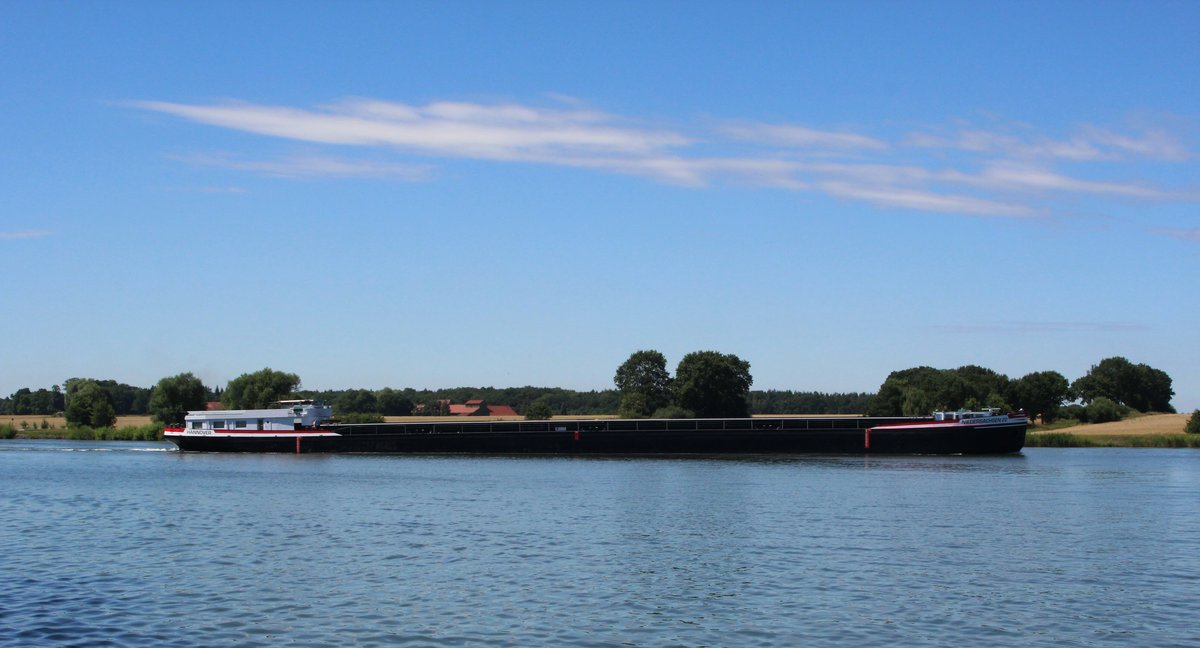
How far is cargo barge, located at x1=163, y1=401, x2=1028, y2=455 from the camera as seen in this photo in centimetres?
9006

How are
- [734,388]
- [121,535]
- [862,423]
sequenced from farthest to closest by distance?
[734,388] < [862,423] < [121,535]

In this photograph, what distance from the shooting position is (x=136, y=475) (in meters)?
72.2

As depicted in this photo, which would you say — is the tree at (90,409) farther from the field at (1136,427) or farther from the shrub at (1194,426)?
the shrub at (1194,426)

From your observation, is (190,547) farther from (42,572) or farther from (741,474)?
(741,474)

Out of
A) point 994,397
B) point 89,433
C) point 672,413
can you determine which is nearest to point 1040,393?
point 994,397

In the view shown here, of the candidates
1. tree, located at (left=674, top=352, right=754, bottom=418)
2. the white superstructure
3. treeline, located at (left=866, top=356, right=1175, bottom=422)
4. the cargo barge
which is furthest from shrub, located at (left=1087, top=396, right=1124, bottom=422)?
the white superstructure

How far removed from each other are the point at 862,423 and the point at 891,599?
6891 centimetres

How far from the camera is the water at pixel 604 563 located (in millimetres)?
24031

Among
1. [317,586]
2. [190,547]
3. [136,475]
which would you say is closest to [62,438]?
[136,475]

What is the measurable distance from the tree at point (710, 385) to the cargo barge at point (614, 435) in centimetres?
5731

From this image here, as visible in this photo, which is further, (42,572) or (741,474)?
(741,474)

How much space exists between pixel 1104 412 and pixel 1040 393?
9115 mm

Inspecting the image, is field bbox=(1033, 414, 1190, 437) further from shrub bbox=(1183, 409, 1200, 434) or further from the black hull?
the black hull

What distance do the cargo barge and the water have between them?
87.3 ft
